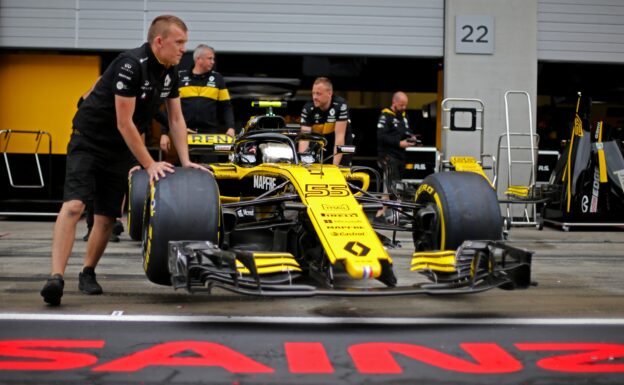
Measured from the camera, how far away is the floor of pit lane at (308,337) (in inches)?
152

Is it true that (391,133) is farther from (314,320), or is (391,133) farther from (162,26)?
(314,320)

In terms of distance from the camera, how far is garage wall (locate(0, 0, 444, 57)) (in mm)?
13359

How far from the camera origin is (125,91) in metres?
5.38

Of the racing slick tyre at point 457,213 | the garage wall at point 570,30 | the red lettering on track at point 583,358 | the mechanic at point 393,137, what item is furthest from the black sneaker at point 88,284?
the garage wall at point 570,30

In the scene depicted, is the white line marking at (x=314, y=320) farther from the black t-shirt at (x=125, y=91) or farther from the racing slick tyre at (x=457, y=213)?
the black t-shirt at (x=125, y=91)

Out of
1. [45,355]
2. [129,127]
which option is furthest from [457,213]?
[45,355]

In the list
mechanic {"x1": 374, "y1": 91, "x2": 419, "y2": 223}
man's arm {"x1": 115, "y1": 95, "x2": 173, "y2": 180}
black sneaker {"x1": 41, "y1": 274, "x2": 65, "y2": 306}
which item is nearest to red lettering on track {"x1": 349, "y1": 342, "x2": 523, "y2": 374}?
man's arm {"x1": 115, "y1": 95, "x2": 173, "y2": 180}

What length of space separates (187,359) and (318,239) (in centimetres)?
178

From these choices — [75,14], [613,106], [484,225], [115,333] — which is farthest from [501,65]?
[115,333]

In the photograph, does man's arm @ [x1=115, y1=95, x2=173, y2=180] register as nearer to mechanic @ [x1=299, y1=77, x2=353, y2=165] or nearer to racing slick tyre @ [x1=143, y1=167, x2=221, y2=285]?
racing slick tyre @ [x1=143, y1=167, x2=221, y2=285]

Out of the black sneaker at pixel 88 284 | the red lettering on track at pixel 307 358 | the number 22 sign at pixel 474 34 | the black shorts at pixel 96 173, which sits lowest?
the red lettering on track at pixel 307 358

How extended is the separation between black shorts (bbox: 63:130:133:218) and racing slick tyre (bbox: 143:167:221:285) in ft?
1.66

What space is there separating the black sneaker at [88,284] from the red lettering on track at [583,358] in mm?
2839

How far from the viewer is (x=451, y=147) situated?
44.6 feet
